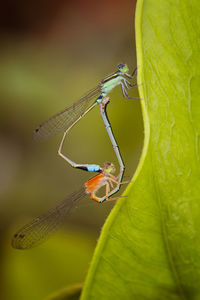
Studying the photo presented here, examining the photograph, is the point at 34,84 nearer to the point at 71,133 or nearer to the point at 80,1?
the point at 71,133

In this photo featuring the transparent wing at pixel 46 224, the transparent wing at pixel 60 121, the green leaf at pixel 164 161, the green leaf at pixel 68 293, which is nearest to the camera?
the green leaf at pixel 164 161

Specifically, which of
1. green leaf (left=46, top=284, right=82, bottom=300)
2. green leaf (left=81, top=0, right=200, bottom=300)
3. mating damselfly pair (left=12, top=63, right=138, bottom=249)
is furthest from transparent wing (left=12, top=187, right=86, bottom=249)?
green leaf (left=81, top=0, right=200, bottom=300)

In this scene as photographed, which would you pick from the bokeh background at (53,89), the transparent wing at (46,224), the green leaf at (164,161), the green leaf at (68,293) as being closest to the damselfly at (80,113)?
the transparent wing at (46,224)

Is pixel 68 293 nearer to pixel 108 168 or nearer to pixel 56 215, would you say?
pixel 108 168

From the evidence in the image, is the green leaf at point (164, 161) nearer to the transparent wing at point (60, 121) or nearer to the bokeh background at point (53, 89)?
the transparent wing at point (60, 121)

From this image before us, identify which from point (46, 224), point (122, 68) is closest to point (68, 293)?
point (46, 224)
